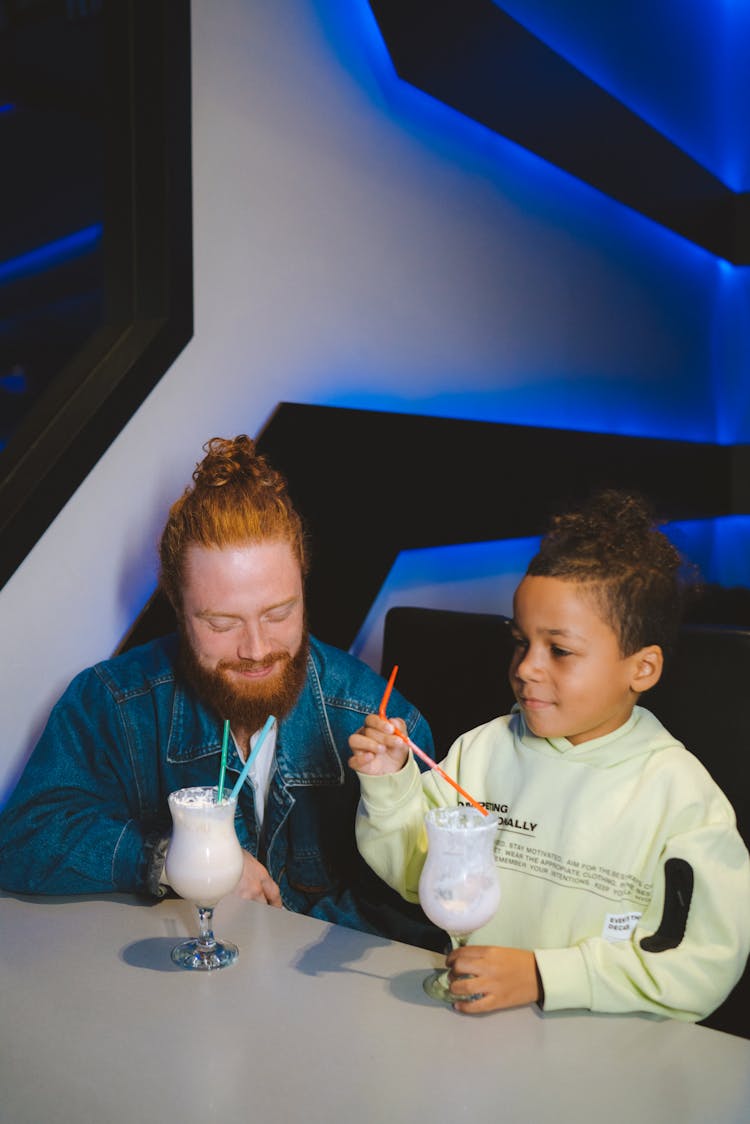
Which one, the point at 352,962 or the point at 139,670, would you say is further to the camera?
the point at 139,670

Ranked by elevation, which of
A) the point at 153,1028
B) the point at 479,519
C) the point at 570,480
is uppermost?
the point at 570,480

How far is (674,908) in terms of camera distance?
1.24 metres

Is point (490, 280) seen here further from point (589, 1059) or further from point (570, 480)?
point (589, 1059)

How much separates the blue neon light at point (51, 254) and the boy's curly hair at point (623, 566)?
2.94 meters

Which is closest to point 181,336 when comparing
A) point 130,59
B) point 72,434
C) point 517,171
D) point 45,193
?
point 72,434

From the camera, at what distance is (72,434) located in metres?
2.00

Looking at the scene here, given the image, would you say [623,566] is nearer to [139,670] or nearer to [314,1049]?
[314,1049]

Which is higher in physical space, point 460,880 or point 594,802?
point 594,802

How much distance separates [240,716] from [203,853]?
0.49 metres

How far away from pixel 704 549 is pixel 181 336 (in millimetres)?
3877

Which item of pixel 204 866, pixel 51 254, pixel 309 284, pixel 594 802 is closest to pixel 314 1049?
pixel 204 866

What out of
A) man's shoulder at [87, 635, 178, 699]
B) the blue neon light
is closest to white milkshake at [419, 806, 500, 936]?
man's shoulder at [87, 635, 178, 699]

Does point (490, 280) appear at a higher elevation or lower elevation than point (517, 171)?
lower

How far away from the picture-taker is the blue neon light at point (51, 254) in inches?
157
